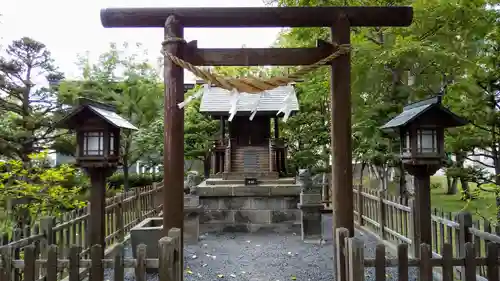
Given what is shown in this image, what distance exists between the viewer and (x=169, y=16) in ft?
14.1

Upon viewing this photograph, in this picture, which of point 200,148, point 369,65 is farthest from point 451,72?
point 200,148

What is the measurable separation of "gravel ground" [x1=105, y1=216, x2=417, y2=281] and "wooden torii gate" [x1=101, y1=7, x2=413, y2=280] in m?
2.07

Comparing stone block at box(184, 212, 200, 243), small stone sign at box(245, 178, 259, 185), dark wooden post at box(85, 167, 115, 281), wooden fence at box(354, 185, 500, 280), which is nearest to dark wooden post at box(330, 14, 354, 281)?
wooden fence at box(354, 185, 500, 280)

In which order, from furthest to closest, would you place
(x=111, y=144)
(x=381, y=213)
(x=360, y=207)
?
(x=360, y=207) < (x=381, y=213) < (x=111, y=144)

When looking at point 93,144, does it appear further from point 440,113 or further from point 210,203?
point 210,203

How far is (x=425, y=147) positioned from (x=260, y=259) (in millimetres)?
3947

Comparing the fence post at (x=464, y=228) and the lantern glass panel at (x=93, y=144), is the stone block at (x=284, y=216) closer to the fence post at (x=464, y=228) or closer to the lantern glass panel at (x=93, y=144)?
the fence post at (x=464, y=228)

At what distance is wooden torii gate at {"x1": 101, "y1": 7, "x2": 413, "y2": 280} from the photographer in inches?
170

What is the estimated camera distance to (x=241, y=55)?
4.46 m

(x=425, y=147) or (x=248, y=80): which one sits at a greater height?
(x=248, y=80)

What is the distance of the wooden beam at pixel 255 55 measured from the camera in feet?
14.6

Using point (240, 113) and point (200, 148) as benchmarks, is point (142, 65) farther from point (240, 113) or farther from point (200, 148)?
point (240, 113)

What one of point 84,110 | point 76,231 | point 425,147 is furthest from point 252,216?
point 84,110

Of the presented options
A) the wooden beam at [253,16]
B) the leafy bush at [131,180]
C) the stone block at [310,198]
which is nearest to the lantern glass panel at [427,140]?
the wooden beam at [253,16]
